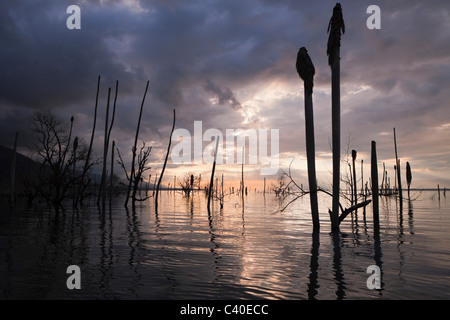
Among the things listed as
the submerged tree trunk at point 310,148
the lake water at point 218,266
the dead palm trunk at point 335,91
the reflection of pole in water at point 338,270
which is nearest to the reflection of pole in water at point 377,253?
the lake water at point 218,266

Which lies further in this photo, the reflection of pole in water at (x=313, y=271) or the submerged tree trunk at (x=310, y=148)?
the submerged tree trunk at (x=310, y=148)

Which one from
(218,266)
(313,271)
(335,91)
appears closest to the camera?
(313,271)

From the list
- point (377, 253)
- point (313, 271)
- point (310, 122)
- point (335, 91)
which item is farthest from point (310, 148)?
point (313, 271)

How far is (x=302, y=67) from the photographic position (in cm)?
1428

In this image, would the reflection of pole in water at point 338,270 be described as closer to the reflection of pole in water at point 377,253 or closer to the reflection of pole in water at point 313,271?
the reflection of pole in water at point 313,271

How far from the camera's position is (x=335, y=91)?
12594 millimetres

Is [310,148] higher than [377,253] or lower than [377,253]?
higher

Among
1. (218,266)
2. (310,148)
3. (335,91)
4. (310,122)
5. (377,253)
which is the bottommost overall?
(377,253)

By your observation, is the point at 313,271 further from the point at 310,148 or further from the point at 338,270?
the point at 310,148

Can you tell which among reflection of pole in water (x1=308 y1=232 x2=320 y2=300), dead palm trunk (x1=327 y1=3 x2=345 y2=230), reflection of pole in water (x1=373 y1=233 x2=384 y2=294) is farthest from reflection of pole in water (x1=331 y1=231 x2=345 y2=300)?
dead palm trunk (x1=327 y1=3 x2=345 y2=230)

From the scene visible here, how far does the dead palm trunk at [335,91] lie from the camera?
491 inches

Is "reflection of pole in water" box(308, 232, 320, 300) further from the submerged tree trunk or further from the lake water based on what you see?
the submerged tree trunk
